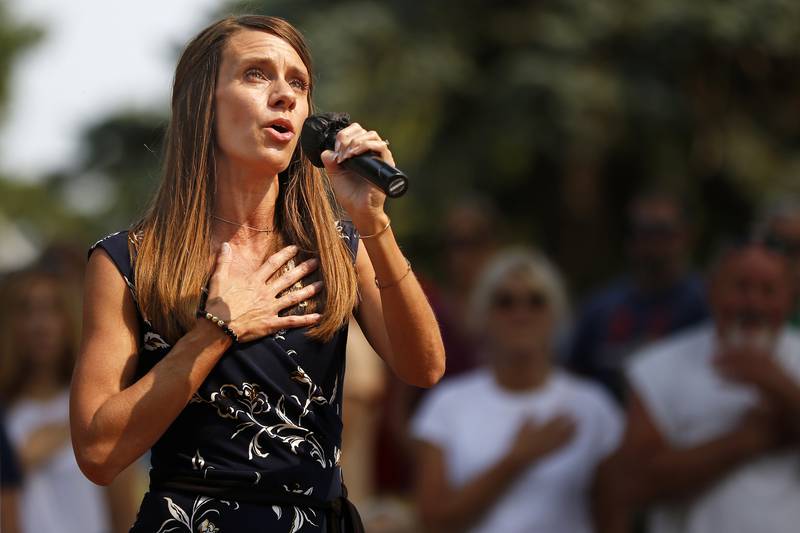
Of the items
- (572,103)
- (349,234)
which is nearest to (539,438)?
(349,234)

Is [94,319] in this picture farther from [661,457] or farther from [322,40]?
[322,40]

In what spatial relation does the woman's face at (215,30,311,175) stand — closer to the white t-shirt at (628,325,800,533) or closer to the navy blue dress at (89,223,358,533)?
the navy blue dress at (89,223,358,533)

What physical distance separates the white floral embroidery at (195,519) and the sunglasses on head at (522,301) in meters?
3.56

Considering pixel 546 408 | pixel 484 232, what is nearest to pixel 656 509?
pixel 546 408

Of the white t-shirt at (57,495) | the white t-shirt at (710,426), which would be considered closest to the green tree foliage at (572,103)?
the white t-shirt at (710,426)

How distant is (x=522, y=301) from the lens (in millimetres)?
6113

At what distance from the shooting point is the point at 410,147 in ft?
42.7

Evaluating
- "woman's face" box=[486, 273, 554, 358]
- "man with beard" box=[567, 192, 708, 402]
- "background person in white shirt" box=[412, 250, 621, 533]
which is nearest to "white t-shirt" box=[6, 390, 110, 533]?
"background person in white shirt" box=[412, 250, 621, 533]

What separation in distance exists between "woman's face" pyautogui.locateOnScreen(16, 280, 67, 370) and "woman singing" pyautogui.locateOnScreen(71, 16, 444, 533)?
9.38ft

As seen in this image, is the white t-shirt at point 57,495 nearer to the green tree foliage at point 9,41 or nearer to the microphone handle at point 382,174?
the microphone handle at point 382,174

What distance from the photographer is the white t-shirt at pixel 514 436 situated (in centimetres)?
564

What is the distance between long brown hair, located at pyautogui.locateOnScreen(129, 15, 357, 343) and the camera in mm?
2740

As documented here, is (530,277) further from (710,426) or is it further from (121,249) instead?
(121,249)

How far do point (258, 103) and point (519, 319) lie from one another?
340 centimetres
